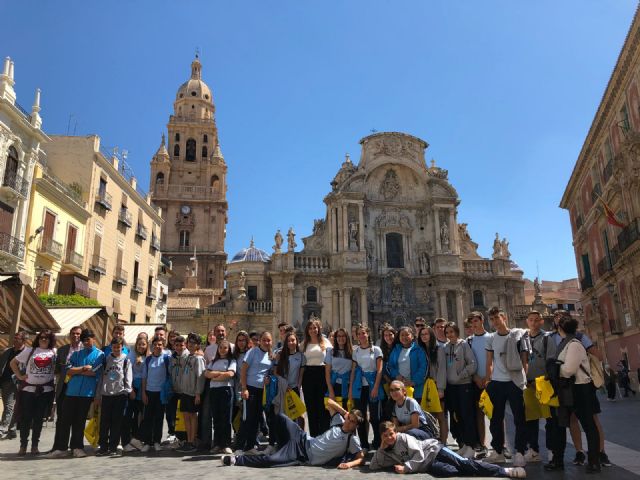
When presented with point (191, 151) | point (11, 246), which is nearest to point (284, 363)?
point (11, 246)

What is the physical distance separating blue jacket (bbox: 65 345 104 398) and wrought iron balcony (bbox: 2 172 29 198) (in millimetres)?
12408

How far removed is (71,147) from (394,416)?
73.8 ft

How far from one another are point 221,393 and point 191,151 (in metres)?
54.5

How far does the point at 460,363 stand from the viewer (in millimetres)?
7762

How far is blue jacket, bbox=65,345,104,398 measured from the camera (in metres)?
7.95

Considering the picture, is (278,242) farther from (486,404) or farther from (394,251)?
(486,404)

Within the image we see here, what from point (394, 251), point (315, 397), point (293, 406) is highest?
point (394, 251)

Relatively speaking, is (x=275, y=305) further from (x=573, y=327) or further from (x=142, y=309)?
(x=573, y=327)

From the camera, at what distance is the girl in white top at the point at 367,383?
7727mm

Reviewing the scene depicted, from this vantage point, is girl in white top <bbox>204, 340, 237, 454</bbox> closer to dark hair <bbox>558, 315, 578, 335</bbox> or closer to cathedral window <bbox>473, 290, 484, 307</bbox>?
dark hair <bbox>558, 315, 578, 335</bbox>

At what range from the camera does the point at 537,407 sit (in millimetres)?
6867

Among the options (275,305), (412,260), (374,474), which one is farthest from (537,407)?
(412,260)

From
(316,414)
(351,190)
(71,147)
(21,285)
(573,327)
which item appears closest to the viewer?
(573,327)

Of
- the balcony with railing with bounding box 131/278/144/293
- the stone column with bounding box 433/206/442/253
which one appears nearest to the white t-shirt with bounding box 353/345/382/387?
the balcony with railing with bounding box 131/278/144/293
